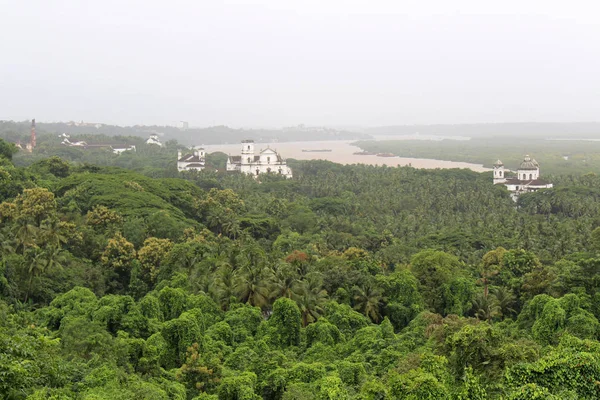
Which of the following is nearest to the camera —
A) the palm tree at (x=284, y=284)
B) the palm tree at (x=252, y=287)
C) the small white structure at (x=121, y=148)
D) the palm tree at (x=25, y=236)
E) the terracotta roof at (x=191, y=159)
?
the palm tree at (x=284, y=284)

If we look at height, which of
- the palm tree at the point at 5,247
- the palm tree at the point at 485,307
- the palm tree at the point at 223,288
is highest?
the palm tree at the point at 5,247

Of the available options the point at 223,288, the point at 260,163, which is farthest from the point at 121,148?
the point at 223,288

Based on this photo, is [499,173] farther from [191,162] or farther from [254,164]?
[191,162]

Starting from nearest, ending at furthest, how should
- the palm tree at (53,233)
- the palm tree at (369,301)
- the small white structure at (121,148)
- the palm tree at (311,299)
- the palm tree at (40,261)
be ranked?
the palm tree at (311,299), the palm tree at (40,261), the palm tree at (369,301), the palm tree at (53,233), the small white structure at (121,148)

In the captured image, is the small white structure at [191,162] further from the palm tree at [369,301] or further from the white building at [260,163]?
the palm tree at [369,301]

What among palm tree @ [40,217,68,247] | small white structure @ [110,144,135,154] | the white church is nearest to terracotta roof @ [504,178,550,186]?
the white church

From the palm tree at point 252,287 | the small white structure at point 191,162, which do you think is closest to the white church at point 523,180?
the small white structure at point 191,162

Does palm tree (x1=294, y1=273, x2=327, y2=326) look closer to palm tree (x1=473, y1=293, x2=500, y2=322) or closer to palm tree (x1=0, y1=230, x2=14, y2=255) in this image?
palm tree (x1=473, y1=293, x2=500, y2=322)
